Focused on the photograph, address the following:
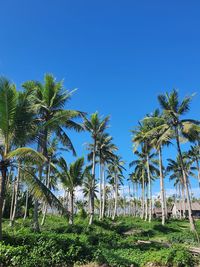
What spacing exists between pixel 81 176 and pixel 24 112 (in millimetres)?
16155

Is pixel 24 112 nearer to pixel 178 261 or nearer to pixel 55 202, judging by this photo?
pixel 55 202

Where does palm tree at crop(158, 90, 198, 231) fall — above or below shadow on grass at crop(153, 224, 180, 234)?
above

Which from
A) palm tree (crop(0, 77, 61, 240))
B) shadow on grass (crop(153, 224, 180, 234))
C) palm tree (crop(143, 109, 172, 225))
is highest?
palm tree (crop(143, 109, 172, 225))

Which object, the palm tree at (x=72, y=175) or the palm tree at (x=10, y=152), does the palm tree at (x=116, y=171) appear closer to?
the palm tree at (x=72, y=175)

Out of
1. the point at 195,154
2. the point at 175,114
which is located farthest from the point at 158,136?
the point at 195,154

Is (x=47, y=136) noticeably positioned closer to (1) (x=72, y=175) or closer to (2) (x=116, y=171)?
(1) (x=72, y=175)

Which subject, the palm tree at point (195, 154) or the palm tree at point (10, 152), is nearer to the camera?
the palm tree at point (10, 152)

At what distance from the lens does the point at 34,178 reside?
35.4 ft

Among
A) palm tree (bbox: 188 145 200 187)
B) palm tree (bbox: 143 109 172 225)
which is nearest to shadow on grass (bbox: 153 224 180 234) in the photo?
palm tree (bbox: 143 109 172 225)

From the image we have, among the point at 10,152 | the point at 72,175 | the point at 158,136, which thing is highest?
the point at 158,136

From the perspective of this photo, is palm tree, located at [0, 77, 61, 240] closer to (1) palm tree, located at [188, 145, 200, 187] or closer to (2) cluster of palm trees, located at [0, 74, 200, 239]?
(2) cluster of palm trees, located at [0, 74, 200, 239]

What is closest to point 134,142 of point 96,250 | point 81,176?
point 81,176

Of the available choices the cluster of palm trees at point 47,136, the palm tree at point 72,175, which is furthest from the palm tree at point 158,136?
the palm tree at point 72,175

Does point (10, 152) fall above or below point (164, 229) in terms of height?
above
